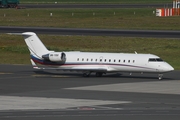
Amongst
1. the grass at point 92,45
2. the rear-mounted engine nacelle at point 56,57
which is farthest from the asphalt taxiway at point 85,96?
the grass at point 92,45

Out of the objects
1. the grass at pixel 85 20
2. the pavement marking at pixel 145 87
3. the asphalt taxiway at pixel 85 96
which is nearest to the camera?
the asphalt taxiway at pixel 85 96

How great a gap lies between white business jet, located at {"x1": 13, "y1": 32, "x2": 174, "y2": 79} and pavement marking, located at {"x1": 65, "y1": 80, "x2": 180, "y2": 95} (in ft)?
9.45

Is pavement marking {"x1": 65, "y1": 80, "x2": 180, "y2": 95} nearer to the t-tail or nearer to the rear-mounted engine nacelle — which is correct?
the rear-mounted engine nacelle

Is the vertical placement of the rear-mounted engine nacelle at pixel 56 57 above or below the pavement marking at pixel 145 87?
above

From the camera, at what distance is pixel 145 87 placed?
53.0m

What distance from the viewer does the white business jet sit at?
59469 mm

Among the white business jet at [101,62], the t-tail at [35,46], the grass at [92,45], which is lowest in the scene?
the grass at [92,45]

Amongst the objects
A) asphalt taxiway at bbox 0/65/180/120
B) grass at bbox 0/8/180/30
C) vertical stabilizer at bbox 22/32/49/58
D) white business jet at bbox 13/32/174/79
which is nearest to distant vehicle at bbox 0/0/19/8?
grass at bbox 0/8/180/30

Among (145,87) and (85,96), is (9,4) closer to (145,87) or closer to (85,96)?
(145,87)

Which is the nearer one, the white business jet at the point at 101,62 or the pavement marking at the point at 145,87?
the pavement marking at the point at 145,87

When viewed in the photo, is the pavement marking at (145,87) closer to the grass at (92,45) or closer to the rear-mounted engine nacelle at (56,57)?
the rear-mounted engine nacelle at (56,57)

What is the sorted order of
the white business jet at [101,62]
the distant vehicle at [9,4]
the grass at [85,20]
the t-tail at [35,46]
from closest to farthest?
1. the white business jet at [101,62]
2. the t-tail at [35,46]
3. the grass at [85,20]
4. the distant vehicle at [9,4]

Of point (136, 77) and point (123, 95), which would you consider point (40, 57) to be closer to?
point (136, 77)

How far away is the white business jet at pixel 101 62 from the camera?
195 feet
